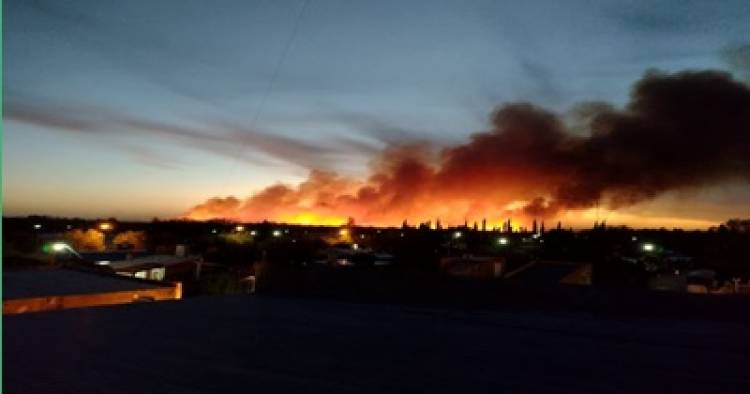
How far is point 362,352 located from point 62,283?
11264 millimetres

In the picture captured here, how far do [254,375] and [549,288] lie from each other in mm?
3630

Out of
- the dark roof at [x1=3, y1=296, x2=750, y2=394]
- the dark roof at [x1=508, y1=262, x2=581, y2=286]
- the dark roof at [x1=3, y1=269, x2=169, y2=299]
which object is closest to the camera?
the dark roof at [x1=3, y1=296, x2=750, y2=394]

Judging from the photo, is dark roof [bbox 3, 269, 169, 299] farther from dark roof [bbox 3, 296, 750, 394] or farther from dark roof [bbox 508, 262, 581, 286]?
dark roof [bbox 508, 262, 581, 286]

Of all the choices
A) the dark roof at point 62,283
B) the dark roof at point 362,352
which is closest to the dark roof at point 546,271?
the dark roof at point 62,283

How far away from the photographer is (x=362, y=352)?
3830 mm

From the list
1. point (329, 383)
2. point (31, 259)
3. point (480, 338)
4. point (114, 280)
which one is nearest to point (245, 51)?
point (114, 280)

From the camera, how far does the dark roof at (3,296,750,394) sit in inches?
121

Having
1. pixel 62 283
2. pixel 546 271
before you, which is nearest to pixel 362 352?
pixel 62 283

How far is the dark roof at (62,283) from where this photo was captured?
37.5ft

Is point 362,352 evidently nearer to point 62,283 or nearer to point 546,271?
point 62,283

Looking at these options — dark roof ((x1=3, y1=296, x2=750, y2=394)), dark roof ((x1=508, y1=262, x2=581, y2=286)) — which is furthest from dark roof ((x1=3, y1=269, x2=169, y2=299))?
dark roof ((x1=508, y1=262, x2=581, y2=286))

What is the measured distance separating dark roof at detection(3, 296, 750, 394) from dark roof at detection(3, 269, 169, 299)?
22.5 feet

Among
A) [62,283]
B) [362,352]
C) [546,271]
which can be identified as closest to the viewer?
[362,352]

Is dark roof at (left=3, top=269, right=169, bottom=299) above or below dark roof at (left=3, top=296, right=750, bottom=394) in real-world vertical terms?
below
